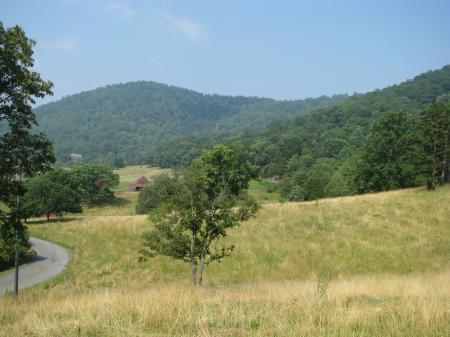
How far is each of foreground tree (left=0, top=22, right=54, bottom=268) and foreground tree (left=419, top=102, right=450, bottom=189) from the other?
48301 mm

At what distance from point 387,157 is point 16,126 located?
65.4 metres

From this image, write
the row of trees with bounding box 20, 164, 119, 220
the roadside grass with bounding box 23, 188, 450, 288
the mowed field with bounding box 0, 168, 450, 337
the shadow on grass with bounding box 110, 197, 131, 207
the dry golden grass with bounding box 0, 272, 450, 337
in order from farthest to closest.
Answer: the shadow on grass with bounding box 110, 197, 131, 207 < the row of trees with bounding box 20, 164, 119, 220 < the roadside grass with bounding box 23, 188, 450, 288 < the mowed field with bounding box 0, 168, 450, 337 < the dry golden grass with bounding box 0, 272, 450, 337

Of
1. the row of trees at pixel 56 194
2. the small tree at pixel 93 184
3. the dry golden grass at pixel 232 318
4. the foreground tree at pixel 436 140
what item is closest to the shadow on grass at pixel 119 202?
the small tree at pixel 93 184

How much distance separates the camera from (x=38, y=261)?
42844 millimetres

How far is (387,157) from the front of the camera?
224 ft

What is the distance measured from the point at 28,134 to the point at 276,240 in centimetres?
2818

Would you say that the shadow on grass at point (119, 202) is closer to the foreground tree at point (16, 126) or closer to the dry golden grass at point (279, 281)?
the dry golden grass at point (279, 281)

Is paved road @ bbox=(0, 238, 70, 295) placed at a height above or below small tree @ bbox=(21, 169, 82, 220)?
below

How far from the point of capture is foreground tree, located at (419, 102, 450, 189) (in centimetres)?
5116

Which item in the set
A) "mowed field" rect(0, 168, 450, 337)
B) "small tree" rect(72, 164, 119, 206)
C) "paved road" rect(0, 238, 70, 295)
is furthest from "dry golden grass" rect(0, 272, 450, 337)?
"small tree" rect(72, 164, 119, 206)

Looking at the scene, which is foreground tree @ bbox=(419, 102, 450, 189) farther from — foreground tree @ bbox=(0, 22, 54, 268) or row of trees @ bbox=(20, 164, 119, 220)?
row of trees @ bbox=(20, 164, 119, 220)

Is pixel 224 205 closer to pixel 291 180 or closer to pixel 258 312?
pixel 258 312

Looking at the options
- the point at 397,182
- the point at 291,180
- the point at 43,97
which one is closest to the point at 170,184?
the point at 43,97

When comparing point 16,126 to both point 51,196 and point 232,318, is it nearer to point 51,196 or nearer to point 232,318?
point 232,318
